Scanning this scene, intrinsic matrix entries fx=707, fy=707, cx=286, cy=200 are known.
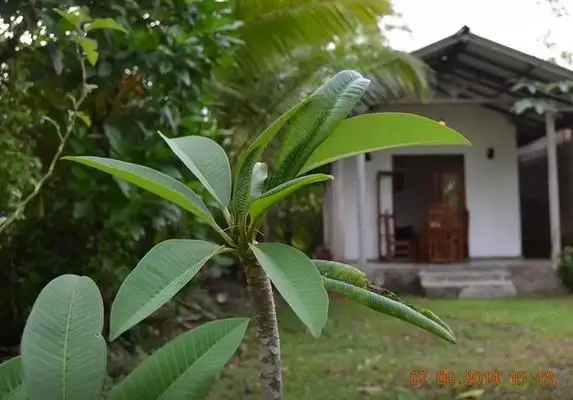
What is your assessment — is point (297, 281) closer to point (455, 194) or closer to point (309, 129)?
point (309, 129)

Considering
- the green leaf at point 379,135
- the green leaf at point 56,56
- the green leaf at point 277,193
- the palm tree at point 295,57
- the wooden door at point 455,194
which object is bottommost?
the green leaf at point 277,193

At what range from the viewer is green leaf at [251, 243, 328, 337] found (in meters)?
0.82

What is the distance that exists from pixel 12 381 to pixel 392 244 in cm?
861

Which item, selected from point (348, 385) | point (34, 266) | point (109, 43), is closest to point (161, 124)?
point (109, 43)

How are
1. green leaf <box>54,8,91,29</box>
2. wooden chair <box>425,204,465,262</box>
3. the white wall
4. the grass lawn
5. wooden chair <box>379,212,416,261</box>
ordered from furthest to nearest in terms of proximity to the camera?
the white wall < wooden chair <box>379,212,416,261</box> < wooden chair <box>425,204,465,262</box> < the grass lawn < green leaf <box>54,8,91,29</box>

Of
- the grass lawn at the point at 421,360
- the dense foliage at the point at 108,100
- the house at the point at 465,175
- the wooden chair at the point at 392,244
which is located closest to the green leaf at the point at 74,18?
the dense foliage at the point at 108,100

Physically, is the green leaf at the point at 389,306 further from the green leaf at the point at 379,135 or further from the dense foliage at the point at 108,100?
the dense foliage at the point at 108,100

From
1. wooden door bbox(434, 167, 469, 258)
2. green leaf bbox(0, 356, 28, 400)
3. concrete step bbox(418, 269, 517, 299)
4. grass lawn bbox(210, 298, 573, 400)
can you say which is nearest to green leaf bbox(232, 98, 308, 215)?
green leaf bbox(0, 356, 28, 400)

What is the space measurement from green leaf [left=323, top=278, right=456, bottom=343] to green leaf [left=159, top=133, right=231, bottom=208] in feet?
0.69

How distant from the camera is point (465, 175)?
9.69m

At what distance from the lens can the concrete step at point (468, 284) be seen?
7.71 meters

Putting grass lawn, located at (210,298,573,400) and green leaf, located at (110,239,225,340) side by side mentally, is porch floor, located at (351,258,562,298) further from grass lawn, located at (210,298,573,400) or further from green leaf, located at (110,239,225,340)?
green leaf, located at (110,239,225,340)

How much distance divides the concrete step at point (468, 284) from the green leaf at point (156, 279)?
706cm
